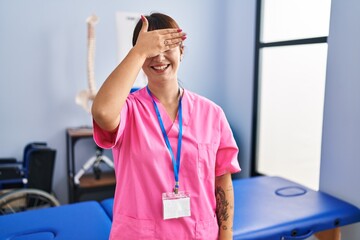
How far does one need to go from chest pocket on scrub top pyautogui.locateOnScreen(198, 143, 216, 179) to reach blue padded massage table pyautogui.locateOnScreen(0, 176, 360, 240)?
0.56 m

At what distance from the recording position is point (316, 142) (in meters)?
2.23

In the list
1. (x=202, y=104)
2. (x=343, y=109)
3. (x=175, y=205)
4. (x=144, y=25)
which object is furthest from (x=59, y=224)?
(x=343, y=109)

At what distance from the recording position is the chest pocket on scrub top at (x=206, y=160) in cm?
91

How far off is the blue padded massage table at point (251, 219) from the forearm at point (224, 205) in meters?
0.39

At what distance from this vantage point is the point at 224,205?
99cm

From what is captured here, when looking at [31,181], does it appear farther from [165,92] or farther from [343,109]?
[343,109]

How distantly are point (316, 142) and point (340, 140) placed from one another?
0.46 m

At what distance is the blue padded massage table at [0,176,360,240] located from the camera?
1383 millimetres

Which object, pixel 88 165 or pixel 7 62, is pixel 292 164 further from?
pixel 7 62

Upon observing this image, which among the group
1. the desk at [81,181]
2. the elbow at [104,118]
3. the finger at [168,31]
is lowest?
the desk at [81,181]

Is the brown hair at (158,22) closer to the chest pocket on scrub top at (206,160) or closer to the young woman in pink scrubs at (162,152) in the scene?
the young woman in pink scrubs at (162,152)

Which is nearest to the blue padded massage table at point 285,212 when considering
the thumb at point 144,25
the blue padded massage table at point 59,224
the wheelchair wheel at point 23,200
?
the blue padded massage table at point 59,224

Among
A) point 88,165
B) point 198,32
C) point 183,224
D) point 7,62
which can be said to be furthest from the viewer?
point 198,32

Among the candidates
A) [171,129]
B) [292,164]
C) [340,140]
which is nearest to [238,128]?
[292,164]
